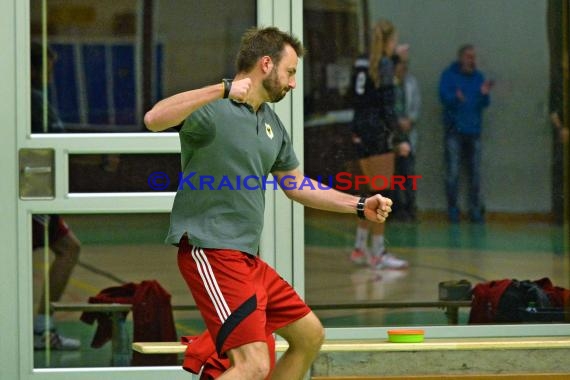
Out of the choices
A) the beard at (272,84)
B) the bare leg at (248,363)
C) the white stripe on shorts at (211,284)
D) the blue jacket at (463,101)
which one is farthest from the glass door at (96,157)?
the bare leg at (248,363)

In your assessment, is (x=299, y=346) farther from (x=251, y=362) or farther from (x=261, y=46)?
(x=261, y=46)

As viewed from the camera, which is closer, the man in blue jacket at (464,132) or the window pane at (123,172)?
the window pane at (123,172)

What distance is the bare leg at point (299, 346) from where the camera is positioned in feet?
19.2

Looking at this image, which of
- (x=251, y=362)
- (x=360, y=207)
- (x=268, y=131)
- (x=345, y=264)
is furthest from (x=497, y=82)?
(x=251, y=362)

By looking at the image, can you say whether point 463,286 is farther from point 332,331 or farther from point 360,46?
point 360,46

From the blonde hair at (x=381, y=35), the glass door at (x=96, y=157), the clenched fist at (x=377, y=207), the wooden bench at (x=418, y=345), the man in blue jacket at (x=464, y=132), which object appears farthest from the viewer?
the man in blue jacket at (x=464, y=132)

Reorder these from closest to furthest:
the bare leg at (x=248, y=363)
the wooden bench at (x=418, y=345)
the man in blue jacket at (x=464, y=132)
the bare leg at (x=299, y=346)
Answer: the bare leg at (x=248, y=363)
the bare leg at (x=299, y=346)
the wooden bench at (x=418, y=345)
the man in blue jacket at (x=464, y=132)

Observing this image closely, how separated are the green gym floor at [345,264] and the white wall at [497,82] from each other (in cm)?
18

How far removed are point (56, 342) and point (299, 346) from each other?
1667 mm

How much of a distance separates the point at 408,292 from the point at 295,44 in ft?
6.21

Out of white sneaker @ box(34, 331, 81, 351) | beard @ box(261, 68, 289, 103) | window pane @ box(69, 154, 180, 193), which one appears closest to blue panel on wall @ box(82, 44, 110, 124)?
window pane @ box(69, 154, 180, 193)

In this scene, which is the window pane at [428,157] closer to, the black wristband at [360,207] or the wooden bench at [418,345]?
the wooden bench at [418,345]

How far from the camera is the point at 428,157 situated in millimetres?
7297

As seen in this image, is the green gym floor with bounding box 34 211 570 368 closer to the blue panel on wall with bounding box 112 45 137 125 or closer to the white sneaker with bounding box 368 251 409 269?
the white sneaker with bounding box 368 251 409 269
